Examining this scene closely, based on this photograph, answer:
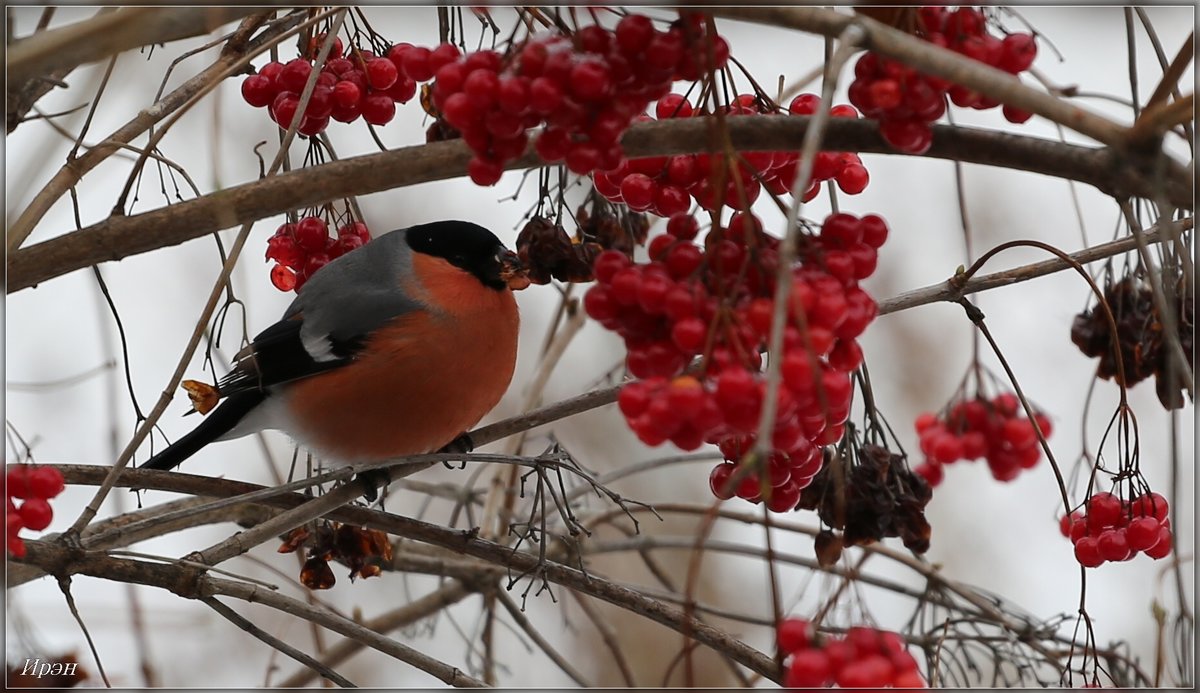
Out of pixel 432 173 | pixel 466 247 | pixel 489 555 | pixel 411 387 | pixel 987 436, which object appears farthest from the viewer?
pixel 466 247

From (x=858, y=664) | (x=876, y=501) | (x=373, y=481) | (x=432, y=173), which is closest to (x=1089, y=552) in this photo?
(x=876, y=501)

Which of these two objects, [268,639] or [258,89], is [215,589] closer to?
[268,639]

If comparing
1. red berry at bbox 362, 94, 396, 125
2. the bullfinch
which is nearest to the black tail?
the bullfinch

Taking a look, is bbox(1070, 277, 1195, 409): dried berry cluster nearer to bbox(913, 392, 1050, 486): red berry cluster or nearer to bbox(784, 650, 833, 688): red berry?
bbox(913, 392, 1050, 486): red berry cluster

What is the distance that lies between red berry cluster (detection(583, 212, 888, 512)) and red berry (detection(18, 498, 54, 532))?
0.63m

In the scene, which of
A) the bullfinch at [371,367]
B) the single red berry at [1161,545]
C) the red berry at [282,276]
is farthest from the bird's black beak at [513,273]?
the single red berry at [1161,545]

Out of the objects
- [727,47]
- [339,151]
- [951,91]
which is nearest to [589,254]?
[727,47]

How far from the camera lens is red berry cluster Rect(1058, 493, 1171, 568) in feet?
4.22

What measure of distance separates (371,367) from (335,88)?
0.62m

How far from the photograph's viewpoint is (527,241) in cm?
146

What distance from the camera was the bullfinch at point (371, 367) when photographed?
6.39 feet

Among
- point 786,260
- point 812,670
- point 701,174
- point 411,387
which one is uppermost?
point 411,387

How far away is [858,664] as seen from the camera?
0.82 m

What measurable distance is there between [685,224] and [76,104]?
79cm
